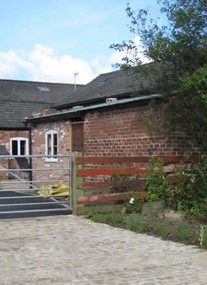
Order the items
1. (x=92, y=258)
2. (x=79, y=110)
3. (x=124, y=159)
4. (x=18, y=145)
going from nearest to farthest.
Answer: (x=92, y=258) < (x=124, y=159) < (x=79, y=110) < (x=18, y=145)

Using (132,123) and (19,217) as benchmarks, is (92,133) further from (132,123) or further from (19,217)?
(19,217)

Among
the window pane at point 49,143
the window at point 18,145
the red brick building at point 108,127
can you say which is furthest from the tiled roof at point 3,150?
the window pane at point 49,143

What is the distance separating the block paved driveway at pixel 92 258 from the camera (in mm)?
5980

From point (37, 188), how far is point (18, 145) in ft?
58.3

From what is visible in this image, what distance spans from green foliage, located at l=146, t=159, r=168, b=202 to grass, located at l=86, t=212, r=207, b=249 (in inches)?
32.2

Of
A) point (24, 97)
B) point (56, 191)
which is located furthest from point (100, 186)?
point (24, 97)

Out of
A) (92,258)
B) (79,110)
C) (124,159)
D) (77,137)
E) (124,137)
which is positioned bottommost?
(92,258)

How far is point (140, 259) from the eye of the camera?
6.91 meters

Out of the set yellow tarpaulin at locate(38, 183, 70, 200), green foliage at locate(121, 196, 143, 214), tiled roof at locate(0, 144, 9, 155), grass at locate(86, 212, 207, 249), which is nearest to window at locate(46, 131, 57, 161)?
yellow tarpaulin at locate(38, 183, 70, 200)

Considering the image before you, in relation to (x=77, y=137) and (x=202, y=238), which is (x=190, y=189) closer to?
(x=202, y=238)

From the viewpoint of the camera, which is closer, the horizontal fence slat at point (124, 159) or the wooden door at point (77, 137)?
the horizontal fence slat at point (124, 159)

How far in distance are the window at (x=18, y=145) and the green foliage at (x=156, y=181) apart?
1887cm

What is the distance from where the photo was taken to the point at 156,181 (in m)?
11.0

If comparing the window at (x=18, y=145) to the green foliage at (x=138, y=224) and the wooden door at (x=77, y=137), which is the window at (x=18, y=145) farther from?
the green foliage at (x=138, y=224)
